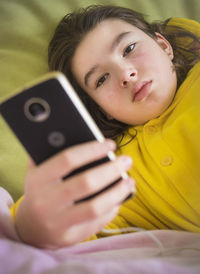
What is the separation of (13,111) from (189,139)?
506mm

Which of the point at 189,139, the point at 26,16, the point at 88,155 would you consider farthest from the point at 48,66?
the point at 88,155

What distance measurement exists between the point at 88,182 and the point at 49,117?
0.12 meters

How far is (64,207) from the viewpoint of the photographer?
1.38 ft

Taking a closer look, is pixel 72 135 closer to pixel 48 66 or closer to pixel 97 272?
pixel 97 272

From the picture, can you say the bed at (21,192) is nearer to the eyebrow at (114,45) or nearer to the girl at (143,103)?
the girl at (143,103)

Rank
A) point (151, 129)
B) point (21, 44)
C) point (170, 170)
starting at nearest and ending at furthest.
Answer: point (170, 170) < point (151, 129) < point (21, 44)

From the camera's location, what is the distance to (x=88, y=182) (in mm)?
405

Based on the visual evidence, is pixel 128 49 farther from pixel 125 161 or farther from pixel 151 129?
pixel 125 161

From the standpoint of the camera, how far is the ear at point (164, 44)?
0.98 meters

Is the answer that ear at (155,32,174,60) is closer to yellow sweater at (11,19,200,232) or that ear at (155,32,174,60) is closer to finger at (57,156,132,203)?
yellow sweater at (11,19,200,232)

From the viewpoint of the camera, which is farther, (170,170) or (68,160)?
(170,170)

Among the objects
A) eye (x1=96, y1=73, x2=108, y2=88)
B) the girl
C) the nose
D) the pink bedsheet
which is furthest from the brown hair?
the pink bedsheet

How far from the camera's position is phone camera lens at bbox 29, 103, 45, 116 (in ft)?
1.39

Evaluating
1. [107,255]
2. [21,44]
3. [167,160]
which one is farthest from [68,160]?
[21,44]
